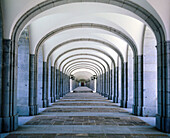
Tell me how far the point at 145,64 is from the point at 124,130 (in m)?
4.92

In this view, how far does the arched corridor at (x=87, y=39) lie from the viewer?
756 cm

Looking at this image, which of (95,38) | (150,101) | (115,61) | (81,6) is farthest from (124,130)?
(115,61)

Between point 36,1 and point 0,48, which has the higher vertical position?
point 36,1

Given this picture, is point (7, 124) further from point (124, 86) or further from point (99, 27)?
point (124, 86)

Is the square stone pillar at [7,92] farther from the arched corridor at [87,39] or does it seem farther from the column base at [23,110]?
the column base at [23,110]

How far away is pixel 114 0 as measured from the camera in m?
8.50

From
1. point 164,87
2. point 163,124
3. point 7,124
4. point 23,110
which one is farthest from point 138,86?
point 7,124

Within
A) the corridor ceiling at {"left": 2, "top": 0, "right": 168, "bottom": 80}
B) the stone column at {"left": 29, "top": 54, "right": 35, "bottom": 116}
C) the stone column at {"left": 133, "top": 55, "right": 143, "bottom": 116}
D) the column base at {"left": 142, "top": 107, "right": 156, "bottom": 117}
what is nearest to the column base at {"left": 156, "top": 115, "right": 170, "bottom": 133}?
the column base at {"left": 142, "top": 107, "right": 156, "bottom": 117}

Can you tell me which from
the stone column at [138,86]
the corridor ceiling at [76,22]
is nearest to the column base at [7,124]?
the corridor ceiling at [76,22]

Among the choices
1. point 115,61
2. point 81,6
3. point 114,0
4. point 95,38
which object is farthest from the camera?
point 115,61

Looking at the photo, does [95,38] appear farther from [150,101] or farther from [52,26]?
[150,101]

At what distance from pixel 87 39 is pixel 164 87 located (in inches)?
419

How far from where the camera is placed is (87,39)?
57.7ft

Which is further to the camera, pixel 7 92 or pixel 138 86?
pixel 138 86
